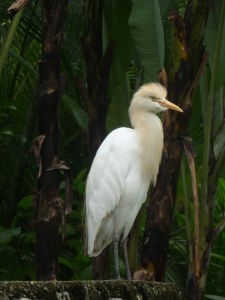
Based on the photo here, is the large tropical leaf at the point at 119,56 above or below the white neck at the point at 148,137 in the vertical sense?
above

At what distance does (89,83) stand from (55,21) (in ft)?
2.26

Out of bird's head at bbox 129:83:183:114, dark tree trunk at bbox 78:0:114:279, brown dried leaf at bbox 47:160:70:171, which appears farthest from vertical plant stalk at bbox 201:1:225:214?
brown dried leaf at bbox 47:160:70:171

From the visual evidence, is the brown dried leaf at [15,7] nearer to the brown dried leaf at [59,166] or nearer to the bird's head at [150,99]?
the brown dried leaf at [59,166]

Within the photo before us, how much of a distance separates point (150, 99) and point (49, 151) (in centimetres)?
66

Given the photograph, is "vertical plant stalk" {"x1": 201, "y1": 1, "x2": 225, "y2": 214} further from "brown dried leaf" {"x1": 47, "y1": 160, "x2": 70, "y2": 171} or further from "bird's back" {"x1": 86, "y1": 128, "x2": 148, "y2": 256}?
"brown dried leaf" {"x1": 47, "y1": 160, "x2": 70, "y2": 171}

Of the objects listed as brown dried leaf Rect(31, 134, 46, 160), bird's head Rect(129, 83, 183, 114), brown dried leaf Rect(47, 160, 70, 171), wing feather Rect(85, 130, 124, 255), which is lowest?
wing feather Rect(85, 130, 124, 255)

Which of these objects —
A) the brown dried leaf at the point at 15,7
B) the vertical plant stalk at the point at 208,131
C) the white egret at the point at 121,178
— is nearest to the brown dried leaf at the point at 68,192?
the white egret at the point at 121,178

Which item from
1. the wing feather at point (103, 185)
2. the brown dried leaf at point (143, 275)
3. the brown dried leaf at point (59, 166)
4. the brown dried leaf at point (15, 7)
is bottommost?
the brown dried leaf at point (143, 275)

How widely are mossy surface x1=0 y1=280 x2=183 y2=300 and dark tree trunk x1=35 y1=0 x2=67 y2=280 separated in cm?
82

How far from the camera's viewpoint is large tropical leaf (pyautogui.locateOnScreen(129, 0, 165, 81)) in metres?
4.11

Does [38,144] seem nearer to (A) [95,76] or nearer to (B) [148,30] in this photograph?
(A) [95,76]

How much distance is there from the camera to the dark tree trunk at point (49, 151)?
3631 millimetres

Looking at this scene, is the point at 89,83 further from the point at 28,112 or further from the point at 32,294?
the point at 32,294

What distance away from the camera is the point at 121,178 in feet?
13.1
